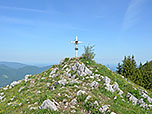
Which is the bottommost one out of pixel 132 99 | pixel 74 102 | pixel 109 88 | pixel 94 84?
pixel 132 99

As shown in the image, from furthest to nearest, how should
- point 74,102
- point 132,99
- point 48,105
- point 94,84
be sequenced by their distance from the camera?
point 94,84, point 132,99, point 74,102, point 48,105

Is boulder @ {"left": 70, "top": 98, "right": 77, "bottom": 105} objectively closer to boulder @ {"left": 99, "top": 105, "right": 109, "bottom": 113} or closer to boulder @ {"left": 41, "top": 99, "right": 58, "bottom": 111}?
boulder @ {"left": 41, "top": 99, "right": 58, "bottom": 111}

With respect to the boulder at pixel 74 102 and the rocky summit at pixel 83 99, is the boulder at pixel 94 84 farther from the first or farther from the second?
the boulder at pixel 74 102

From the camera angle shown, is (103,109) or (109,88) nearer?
(103,109)

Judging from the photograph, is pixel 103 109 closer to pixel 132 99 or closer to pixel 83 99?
pixel 83 99

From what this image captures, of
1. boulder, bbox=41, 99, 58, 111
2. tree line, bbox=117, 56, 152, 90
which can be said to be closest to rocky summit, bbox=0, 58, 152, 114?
boulder, bbox=41, 99, 58, 111

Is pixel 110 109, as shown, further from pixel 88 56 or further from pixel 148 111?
pixel 88 56

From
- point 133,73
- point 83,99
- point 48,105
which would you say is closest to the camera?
point 48,105

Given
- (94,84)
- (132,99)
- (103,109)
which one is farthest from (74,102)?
(132,99)

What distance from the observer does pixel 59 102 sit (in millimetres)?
12219

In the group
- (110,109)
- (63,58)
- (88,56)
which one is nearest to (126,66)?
(88,56)

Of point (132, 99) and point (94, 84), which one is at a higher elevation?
point (94, 84)

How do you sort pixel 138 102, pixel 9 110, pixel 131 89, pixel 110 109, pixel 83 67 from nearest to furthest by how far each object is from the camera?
pixel 110 109 < pixel 9 110 < pixel 138 102 < pixel 131 89 < pixel 83 67

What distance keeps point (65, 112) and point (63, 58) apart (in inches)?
717
